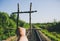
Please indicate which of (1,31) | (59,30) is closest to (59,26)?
(59,30)

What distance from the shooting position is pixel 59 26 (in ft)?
83.7

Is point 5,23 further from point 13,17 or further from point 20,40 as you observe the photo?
point 20,40

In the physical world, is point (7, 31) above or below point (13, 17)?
below

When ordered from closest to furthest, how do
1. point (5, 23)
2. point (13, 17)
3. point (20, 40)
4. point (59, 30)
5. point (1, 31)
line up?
1. point (20, 40)
2. point (1, 31)
3. point (5, 23)
4. point (13, 17)
5. point (59, 30)

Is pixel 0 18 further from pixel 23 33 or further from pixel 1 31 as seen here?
pixel 23 33

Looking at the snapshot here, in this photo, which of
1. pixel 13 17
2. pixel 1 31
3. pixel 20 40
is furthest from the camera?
pixel 13 17

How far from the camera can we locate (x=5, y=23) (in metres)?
17.7

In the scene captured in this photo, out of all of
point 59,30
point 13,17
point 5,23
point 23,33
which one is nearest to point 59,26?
point 59,30

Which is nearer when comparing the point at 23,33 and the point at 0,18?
the point at 23,33

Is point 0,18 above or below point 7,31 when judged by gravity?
above

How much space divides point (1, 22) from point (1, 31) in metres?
2.31

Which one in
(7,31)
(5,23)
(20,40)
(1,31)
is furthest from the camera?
(5,23)

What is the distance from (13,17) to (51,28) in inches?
263

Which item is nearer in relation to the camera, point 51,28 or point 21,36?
point 21,36
